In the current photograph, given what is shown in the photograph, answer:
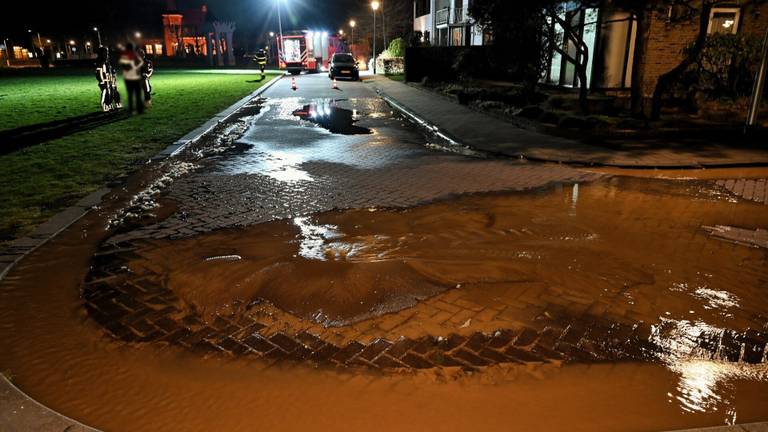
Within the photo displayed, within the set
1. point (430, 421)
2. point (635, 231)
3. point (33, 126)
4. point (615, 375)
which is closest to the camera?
point (430, 421)

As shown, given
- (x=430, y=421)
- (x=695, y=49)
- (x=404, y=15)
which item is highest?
(x=404, y=15)

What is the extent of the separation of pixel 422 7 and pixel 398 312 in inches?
1938

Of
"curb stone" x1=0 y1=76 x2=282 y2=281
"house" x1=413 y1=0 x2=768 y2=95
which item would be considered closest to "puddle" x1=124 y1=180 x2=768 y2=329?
"curb stone" x1=0 y1=76 x2=282 y2=281

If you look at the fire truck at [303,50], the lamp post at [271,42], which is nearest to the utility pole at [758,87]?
the fire truck at [303,50]

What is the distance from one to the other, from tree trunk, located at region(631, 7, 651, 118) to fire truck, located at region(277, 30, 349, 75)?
3356 centimetres

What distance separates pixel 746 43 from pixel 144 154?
53.8 feet

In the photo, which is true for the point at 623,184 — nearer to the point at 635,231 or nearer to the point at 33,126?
the point at 635,231

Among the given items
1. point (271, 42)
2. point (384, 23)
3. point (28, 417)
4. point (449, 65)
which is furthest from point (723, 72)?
point (271, 42)

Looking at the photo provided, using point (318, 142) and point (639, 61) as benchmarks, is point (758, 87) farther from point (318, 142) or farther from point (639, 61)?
point (318, 142)

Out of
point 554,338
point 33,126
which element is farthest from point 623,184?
point 33,126

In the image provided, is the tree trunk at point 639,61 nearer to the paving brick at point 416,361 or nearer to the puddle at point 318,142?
the puddle at point 318,142

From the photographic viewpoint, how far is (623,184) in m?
8.34

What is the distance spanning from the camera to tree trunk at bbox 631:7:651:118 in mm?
12938

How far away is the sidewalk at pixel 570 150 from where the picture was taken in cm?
959
